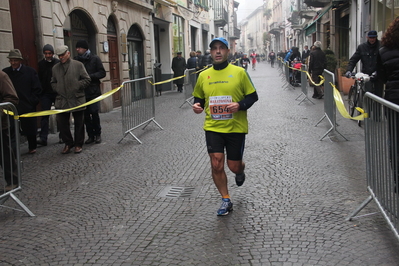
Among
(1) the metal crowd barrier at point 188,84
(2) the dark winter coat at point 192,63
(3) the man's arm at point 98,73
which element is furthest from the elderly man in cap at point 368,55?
(2) the dark winter coat at point 192,63

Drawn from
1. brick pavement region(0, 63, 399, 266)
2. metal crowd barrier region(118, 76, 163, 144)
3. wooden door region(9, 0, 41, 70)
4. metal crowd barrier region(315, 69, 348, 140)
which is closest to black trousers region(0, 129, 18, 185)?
brick pavement region(0, 63, 399, 266)

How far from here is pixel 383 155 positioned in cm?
404

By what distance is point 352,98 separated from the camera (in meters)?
10.9

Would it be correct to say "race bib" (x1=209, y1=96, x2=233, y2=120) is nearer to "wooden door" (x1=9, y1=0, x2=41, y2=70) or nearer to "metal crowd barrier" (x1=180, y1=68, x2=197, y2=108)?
"wooden door" (x1=9, y1=0, x2=41, y2=70)

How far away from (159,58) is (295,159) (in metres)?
17.9

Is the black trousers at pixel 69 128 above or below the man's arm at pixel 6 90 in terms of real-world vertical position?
below

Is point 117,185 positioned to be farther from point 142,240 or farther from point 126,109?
point 126,109

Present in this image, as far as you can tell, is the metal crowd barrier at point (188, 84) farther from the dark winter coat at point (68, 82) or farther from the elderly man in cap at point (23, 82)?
the elderly man in cap at point (23, 82)

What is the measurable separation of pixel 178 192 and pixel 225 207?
3.45 feet

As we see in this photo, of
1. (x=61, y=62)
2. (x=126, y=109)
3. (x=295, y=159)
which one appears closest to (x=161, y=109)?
(x=126, y=109)

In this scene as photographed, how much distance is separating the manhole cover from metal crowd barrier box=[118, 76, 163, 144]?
327 centimetres

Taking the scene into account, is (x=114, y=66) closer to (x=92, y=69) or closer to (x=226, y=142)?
(x=92, y=69)

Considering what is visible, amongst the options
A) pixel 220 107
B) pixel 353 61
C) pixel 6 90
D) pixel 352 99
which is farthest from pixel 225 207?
pixel 352 99

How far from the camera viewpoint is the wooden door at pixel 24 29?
9879 mm
